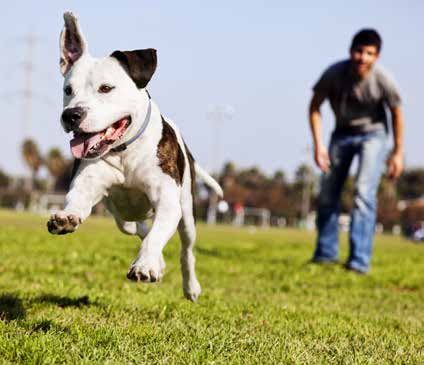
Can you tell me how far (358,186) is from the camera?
30.7ft

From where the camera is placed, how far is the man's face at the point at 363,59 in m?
8.84

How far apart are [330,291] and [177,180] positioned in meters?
3.78

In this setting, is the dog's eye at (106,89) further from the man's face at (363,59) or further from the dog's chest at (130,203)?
the man's face at (363,59)

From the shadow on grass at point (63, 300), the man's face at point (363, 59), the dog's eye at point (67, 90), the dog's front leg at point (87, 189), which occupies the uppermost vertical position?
the man's face at point (363, 59)

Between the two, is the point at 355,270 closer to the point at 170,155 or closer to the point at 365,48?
the point at 365,48

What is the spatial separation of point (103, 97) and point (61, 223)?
79cm

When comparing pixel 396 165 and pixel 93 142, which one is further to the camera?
pixel 396 165

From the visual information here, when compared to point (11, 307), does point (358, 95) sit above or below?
above

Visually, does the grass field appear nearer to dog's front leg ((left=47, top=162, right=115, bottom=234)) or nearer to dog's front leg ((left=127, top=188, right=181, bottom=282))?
dog's front leg ((left=127, top=188, right=181, bottom=282))

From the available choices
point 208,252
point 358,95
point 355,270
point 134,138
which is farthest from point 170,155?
point 208,252

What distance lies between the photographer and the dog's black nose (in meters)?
3.82

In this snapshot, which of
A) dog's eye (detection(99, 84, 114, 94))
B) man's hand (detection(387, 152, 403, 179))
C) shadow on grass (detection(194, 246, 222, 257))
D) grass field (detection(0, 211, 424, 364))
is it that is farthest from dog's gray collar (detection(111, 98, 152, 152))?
shadow on grass (detection(194, 246, 222, 257))

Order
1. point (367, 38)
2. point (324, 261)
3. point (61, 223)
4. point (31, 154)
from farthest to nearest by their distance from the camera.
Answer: point (31, 154), point (324, 261), point (367, 38), point (61, 223)

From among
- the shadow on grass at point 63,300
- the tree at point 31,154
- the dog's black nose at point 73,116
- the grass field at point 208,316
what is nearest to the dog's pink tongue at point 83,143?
the dog's black nose at point 73,116
